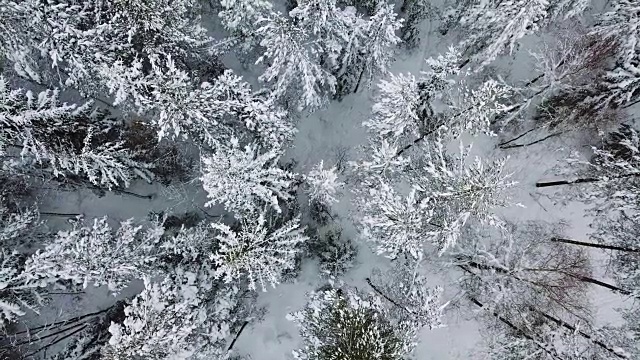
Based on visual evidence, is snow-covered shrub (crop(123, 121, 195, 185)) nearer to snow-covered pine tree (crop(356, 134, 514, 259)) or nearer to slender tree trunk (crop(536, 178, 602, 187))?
snow-covered pine tree (crop(356, 134, 514, 259))

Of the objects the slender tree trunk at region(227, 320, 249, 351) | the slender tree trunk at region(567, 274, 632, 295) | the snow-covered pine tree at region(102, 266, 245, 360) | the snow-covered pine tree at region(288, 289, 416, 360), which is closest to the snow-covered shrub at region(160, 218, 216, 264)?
the snow-covered pine tree at region(102, 266, 245, 360)

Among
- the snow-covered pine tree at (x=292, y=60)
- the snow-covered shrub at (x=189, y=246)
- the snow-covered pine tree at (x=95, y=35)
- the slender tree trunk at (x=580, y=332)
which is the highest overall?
the snow-covered pine tree at (x=95, y=35)

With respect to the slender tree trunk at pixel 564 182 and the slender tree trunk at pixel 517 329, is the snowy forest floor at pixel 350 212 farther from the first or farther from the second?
the slender tree trunk at pixel 517 329

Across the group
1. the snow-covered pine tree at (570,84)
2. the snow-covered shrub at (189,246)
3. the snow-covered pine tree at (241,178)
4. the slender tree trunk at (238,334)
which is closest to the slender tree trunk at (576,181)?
the snow-covered pine tree at (570,84)

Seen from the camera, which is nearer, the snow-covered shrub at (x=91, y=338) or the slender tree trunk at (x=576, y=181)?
the slender tree trunk at (x=576, y=181)

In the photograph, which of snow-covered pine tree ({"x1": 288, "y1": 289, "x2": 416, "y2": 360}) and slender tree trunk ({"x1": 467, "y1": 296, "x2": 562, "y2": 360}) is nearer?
snow-covered pine tree ({"x1": 288, "y1": 289, "x2": 416, "y2": 360})

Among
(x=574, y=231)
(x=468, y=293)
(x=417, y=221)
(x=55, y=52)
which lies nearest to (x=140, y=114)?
(x=55, y=52)

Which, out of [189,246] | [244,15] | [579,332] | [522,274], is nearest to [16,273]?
[189,246]

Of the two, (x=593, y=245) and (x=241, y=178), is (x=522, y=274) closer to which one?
(x=593, y=245)
